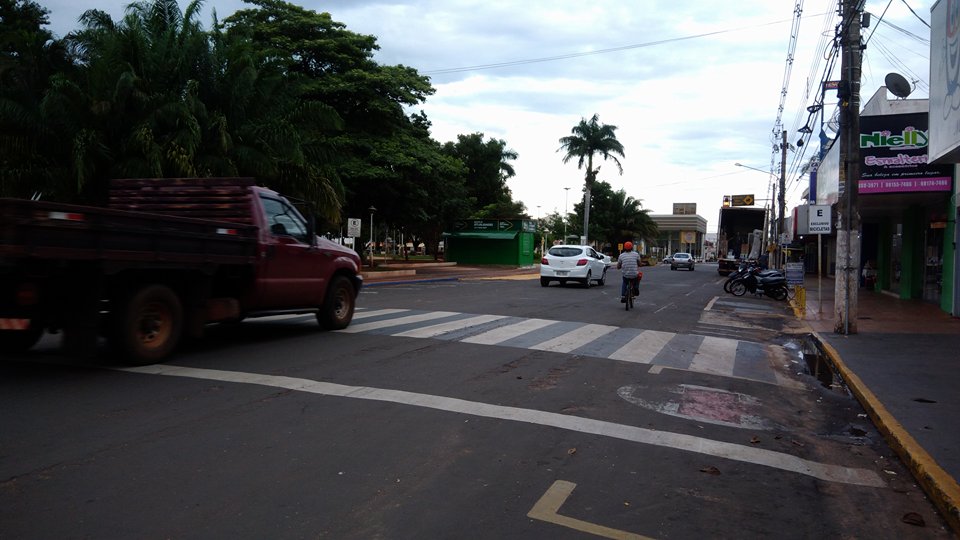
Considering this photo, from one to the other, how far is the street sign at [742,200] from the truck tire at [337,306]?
66839mm

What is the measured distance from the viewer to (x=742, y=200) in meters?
73.2

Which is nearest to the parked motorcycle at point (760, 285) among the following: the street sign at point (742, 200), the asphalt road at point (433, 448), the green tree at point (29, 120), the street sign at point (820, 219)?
the street sign at point (820, 219)

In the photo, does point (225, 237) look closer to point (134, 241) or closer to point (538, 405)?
point (134, 241)

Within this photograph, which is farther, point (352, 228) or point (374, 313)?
point (352, 228)

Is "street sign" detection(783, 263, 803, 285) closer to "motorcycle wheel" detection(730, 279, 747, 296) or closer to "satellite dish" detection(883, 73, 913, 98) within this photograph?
"motorcycle wheel" detection(730, 279, 747, 296)

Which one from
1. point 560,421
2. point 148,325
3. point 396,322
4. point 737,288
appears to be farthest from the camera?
point 737,288

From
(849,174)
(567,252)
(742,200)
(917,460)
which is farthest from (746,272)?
(742,200)

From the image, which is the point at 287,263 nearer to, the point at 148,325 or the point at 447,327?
the point at 148,325

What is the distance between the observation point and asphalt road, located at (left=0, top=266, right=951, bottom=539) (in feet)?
13.1

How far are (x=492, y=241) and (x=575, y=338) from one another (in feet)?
124

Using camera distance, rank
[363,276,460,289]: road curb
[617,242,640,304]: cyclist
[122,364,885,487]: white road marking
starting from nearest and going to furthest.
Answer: [122,364,885,487]: white road marking, [617,242,640,304]: cyclist, [363,276,460,289]: road curb

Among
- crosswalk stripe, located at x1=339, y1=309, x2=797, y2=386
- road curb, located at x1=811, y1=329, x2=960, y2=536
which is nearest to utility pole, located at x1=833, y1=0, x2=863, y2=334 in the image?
crosswalk stripe, located at x1=339, y1=309, x2=797, y2=386

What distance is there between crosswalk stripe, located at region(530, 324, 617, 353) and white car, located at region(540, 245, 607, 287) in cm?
1162

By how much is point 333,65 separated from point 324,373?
25870 mm
